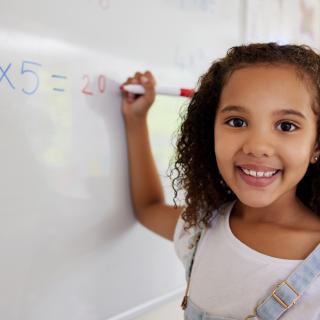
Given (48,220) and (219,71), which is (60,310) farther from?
(219,71)

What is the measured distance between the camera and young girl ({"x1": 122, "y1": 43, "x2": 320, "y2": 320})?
1.83 ft

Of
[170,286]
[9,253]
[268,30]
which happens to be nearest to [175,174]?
[170,286]

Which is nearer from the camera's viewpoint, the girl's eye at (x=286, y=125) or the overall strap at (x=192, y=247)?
the girl's eye at (x=286, y=125)

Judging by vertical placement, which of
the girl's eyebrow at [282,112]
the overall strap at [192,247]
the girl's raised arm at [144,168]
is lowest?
the overall strap at [192,247]

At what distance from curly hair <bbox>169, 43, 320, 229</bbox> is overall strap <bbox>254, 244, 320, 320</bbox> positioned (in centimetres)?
12

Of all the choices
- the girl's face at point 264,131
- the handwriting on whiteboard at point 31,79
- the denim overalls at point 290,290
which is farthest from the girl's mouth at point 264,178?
the handwriting on whiteboard at point 31,79

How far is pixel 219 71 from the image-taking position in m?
0.64

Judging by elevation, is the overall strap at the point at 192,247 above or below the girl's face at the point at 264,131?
below

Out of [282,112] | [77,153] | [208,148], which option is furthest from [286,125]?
[77,153]

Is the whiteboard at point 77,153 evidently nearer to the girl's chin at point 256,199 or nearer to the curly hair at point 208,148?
the curly hair at point 208,148

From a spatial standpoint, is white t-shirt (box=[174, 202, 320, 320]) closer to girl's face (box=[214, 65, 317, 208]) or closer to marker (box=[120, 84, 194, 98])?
girl's face (box=[214, 65, 317, 208])

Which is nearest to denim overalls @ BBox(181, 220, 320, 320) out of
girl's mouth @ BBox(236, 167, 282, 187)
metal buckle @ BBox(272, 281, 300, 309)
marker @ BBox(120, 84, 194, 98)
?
metal buckle @ BBox(272, 281, 300, 309)

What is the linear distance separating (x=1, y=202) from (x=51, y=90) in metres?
0.15

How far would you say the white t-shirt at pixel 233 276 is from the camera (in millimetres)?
561
